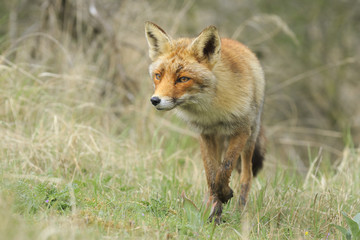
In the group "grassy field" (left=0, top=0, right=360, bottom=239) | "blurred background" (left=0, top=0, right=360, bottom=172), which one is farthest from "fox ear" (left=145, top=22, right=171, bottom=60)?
"blurred background" (left=0, top=0, right=360, bottom=172)

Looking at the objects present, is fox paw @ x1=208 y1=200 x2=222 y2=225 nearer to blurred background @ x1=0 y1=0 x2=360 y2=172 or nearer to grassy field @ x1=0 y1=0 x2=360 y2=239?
grassy field @ x1=0 y1=0 x2=360 y2=239

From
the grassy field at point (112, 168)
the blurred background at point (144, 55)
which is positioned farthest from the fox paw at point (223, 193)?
the blurred background at point (144, 55)

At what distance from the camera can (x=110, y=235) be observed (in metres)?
3.43

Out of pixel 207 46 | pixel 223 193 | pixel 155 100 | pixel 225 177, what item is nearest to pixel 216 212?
pixel 223 193

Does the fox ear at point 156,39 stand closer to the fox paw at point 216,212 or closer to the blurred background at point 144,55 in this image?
the fox paw at point 216,212

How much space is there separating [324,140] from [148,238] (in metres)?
10.8

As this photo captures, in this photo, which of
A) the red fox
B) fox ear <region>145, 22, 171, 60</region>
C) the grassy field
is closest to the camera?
the grassy field

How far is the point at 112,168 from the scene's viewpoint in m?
5.76

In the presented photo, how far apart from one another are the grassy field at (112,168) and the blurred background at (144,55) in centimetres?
4

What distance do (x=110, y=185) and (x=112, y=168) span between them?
70cm

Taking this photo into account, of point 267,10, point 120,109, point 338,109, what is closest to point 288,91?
point 338,109

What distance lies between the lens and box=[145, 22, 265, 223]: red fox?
440 centimetres

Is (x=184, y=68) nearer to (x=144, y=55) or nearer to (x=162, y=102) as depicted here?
(x=162, y=102)

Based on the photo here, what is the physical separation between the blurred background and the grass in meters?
0.10
